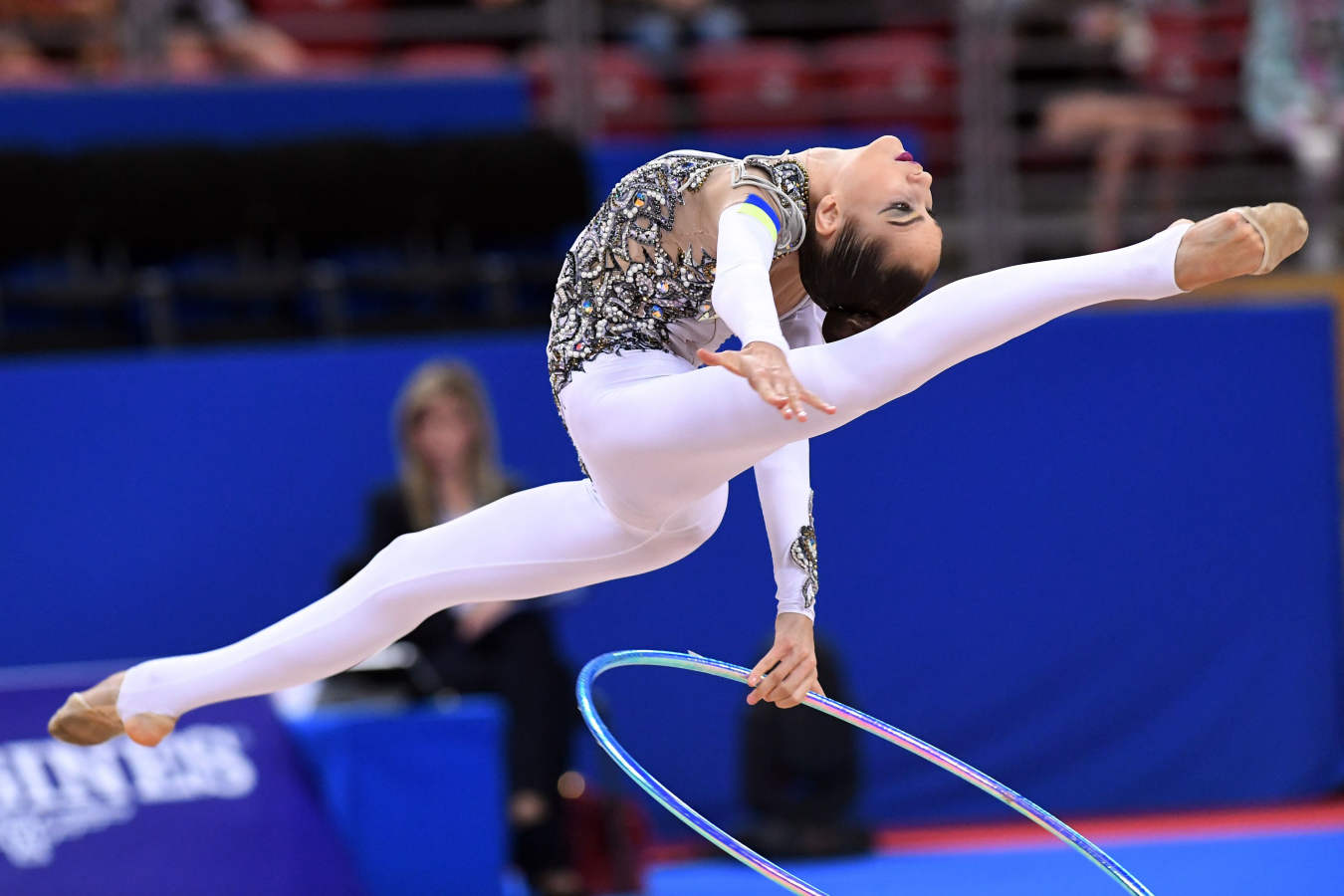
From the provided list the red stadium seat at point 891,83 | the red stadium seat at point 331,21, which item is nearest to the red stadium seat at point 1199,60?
the red stadium seat at point 891,83

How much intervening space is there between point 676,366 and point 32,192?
406 cm

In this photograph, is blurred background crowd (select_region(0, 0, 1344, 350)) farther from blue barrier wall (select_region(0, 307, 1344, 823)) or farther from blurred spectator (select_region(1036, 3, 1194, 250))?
blue barrier wall (select_region(0, 307, 1344, 823))

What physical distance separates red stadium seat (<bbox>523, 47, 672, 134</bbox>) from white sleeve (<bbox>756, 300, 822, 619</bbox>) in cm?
466

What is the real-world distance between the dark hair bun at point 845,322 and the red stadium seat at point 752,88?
4.49 metres

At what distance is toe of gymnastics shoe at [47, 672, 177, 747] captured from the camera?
367 centimetres

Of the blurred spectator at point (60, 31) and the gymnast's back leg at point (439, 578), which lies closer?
the gymnast's back leg at point (439, 578)

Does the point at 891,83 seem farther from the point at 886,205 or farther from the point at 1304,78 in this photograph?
the point at 886,205

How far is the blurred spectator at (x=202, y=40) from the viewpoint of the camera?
757 cm

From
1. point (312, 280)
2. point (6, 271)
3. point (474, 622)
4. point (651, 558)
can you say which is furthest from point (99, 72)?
point (651, 558)

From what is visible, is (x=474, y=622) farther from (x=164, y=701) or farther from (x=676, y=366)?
(x=676, y=366)

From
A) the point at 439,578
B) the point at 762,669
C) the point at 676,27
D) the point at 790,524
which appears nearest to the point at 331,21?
the point at 676,27

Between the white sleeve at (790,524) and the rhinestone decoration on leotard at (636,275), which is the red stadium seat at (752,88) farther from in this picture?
the white sleeve at (790,524)

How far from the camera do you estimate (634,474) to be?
318 centimetres

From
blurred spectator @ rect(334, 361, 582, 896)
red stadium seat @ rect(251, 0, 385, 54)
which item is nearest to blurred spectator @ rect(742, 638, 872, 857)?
blurred spectator @ rect(334, 361, 582, 896)
